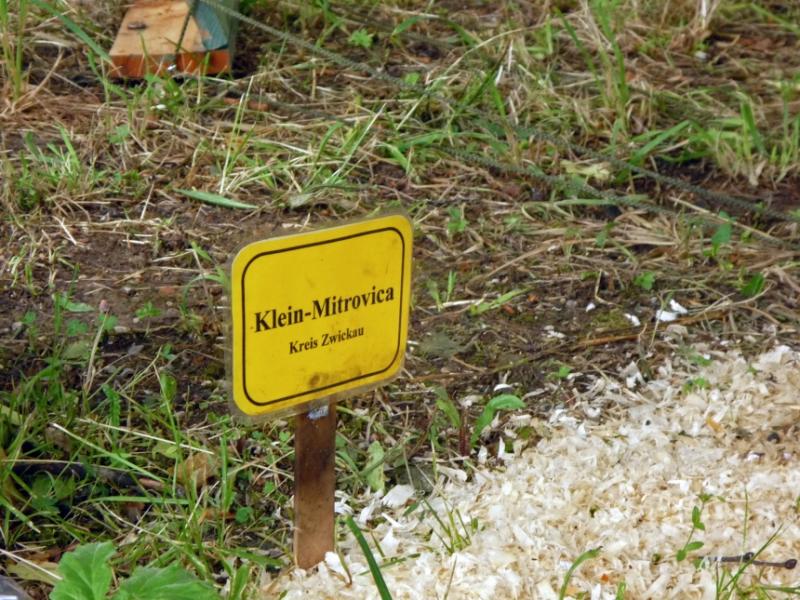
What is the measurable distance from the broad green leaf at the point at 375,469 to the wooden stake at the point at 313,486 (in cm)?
21

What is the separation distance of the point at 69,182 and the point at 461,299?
1003 mm

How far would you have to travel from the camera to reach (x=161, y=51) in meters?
3.27

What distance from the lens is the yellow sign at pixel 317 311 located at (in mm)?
1559

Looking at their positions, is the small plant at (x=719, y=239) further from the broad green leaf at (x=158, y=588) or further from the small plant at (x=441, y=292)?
the broad green leaf at (x=158, y=588)

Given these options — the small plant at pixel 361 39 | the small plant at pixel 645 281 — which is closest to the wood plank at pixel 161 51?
the small plant at pixel 361 39

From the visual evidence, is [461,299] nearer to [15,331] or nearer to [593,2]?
[15,331]

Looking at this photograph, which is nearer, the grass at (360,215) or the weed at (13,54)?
the grass at (360,215)

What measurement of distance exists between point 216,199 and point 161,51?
2.24 feet

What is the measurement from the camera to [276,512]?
6.49ft

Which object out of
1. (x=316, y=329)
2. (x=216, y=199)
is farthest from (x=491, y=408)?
(x=216, y=199)

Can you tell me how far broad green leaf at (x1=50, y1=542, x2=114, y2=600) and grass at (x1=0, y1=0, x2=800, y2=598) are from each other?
1.05ft

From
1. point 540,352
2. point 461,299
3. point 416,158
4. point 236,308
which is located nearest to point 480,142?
point 416,158

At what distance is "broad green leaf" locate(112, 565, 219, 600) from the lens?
1.43m

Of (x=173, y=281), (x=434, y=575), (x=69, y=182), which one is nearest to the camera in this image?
(x=434, y=575)
